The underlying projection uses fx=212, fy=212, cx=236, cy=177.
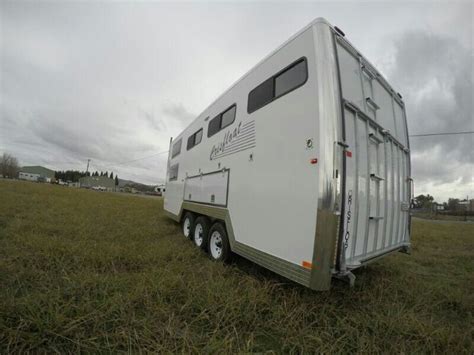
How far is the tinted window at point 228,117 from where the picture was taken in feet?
14.0

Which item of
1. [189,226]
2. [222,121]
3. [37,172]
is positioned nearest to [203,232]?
[189,226]

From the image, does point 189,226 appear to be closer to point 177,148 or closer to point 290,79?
point 177,148

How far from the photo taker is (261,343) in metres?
2.07

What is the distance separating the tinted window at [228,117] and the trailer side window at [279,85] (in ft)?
2.01

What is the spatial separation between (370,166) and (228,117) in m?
2.76

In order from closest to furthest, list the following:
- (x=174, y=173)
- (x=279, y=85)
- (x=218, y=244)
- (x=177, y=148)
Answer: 1. (x=279, y=85)
2. (x=218, y=244)
3. (x=174, y=173)
4. (x=177, y=148)

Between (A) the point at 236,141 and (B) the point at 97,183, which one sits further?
(B) the point at 97,183

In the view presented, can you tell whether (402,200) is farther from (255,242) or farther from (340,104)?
(255,242)

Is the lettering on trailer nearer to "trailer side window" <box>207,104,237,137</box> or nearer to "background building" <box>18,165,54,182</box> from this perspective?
"trailer side window" <box>207,104,237,137</box>

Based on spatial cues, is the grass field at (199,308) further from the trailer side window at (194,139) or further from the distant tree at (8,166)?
the distant tree at (8,166)

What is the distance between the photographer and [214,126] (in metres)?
5.04

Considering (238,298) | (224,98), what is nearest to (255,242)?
(238,298)

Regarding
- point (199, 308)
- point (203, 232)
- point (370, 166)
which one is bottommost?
point (199, 308)

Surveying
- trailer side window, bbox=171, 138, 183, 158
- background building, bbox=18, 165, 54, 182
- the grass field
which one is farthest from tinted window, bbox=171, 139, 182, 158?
background building, bbox=18, 165, 54, 182
